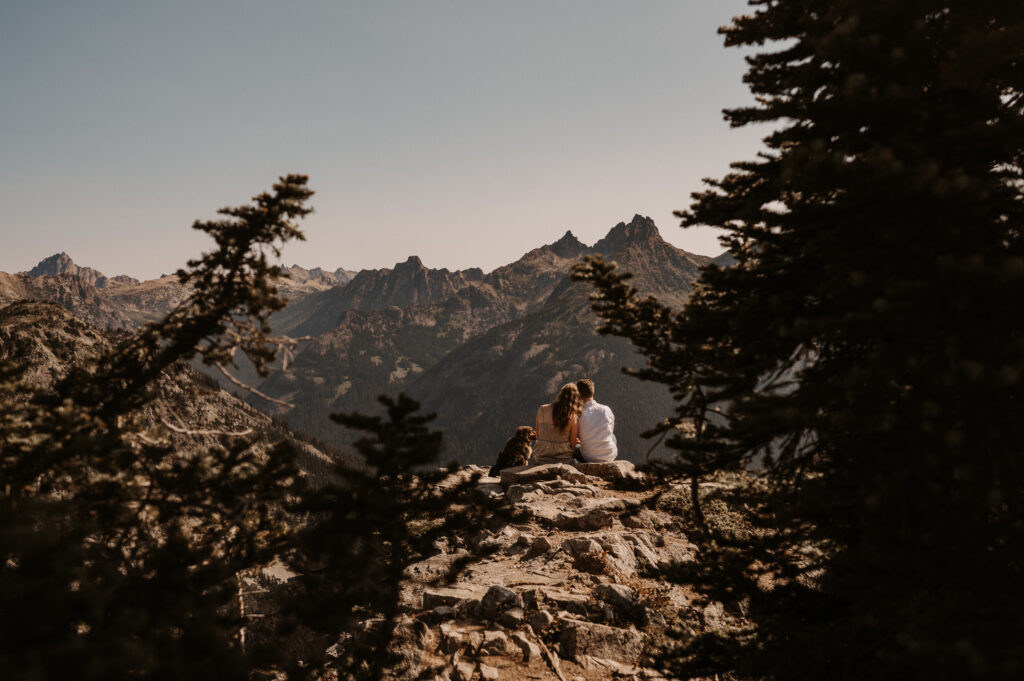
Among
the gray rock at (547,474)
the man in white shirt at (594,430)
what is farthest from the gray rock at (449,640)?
the man in white shirt at (594,430)

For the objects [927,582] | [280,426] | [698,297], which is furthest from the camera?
[280,426]

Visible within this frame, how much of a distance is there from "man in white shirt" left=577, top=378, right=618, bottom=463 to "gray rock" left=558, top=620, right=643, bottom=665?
24.0 ft

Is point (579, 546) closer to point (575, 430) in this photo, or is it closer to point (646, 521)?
point (646, 521)

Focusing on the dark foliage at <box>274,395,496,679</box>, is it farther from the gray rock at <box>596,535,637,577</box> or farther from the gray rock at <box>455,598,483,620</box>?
the gray rock at <box>596,535,637,577</box>

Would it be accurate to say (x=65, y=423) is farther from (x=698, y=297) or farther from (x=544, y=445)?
(x=544, y=445)

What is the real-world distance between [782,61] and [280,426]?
170m

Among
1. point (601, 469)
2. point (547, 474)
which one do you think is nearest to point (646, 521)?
point (601, 469)

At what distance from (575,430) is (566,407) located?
1.01 m

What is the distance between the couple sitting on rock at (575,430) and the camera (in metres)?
14.7

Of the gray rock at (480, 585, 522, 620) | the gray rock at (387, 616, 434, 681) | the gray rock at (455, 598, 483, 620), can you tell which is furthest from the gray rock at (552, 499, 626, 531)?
the gray rock at (387, 616, 434, 681)

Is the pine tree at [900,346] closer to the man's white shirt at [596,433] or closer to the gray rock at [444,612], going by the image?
the gray rock at [444,612]

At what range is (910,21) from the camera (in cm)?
423

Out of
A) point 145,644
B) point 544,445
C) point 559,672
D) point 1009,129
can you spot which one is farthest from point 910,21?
point 544,445

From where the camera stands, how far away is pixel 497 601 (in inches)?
325
